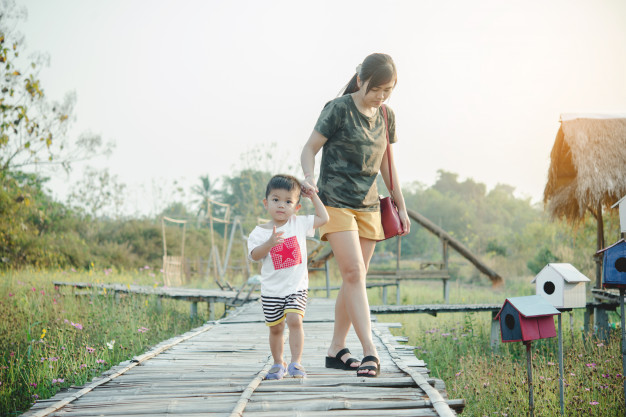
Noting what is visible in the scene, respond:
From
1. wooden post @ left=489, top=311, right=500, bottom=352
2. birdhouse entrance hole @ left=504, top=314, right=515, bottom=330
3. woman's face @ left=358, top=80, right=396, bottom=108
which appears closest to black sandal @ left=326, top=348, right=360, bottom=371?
birdhouse entrance hole @ left=504, top=314, right=515, bottom=330

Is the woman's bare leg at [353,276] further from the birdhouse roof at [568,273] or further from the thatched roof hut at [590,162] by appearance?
the thatched roof hut at [590,162]

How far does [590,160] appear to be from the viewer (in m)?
8.59

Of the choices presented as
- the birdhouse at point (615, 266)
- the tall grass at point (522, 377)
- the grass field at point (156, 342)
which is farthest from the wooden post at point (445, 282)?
the birdhouse at point (615, 266)

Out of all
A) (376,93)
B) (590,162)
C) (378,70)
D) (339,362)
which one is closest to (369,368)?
(339,362)

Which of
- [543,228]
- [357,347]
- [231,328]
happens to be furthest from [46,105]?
[543,228]

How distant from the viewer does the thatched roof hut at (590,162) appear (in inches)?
336

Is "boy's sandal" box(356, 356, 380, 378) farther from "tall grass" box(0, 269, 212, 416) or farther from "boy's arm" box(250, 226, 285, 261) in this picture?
"tall grass" box(0, 269, 212, 416)

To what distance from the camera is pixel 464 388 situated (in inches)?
206

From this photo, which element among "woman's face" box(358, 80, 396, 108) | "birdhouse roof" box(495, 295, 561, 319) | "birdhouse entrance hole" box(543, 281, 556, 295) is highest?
"woman's face" box(358, 80, 396, 108)

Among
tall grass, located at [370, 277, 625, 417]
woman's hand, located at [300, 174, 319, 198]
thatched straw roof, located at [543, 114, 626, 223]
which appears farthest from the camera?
thatched straw roof, located at [543, 114, 626, 223]

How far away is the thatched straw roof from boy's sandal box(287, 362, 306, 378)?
23.4ft

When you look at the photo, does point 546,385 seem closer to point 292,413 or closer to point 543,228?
point 292,413

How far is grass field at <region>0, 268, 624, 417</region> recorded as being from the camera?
4625mm

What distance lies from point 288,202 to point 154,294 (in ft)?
24.6
